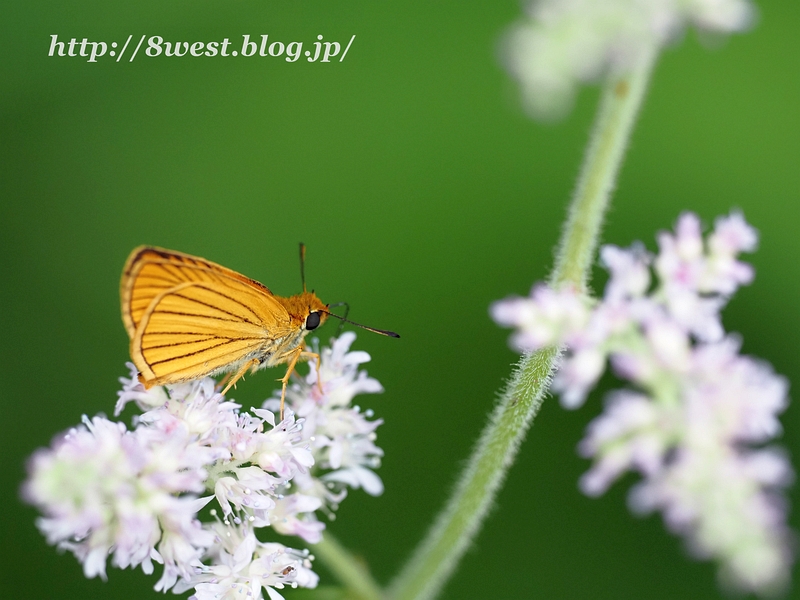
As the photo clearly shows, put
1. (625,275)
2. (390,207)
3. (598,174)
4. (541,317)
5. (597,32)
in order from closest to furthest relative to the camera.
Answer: (541,317) → (625,275) → (598,174) → (597,32) → (390,207)

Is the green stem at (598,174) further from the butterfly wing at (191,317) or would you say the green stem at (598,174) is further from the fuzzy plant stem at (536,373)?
the butterfly wing at (191,317)

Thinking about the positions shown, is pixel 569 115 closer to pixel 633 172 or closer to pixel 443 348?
pixel 633 172

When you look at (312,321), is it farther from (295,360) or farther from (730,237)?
(730,237)

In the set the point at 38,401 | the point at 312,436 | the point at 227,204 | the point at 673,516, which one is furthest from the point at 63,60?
the point at 673,516

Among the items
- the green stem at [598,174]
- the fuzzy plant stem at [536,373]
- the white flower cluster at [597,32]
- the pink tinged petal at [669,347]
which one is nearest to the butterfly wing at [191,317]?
the fuzzy plant stem at [536,373]

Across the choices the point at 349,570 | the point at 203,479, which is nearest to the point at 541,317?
the point at 203,479

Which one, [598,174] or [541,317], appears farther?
[598,174]

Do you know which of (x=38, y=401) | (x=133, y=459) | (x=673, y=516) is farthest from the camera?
(x=38, y=401)
